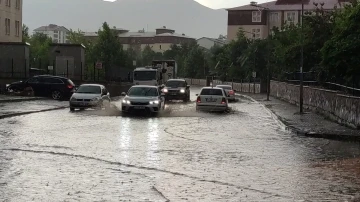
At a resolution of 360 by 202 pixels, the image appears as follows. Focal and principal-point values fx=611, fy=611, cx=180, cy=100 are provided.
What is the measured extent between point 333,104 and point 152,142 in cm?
1334

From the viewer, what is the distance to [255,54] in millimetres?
81125

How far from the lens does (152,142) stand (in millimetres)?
17531

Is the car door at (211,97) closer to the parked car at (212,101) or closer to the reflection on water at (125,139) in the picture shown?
the parked car at (212,101)

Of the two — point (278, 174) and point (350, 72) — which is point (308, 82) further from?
point (278, 174)

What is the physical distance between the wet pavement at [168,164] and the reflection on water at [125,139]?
25 millimetres

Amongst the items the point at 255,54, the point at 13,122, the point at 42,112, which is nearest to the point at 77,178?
the point at 13,122

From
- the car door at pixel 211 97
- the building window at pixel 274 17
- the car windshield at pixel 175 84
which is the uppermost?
the building window at pixel 274 17

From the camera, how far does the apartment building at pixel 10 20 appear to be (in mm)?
61500

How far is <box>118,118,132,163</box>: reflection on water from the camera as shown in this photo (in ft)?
46.8

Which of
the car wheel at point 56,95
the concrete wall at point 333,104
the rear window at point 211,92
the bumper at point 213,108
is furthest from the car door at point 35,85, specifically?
the concrete wall at point 333,104

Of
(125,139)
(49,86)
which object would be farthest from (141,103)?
(49,86)

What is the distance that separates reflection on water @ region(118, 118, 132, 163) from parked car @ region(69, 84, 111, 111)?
6370 mm

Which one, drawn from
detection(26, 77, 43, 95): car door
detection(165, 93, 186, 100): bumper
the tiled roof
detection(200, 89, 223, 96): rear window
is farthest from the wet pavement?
the tiled roof

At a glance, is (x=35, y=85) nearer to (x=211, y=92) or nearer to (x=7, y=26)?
(x=211, y=92)
